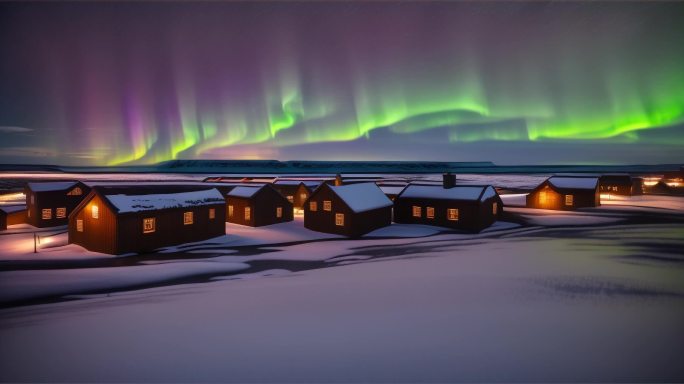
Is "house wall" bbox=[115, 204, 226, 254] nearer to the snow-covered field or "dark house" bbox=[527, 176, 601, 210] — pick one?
the snow-covered field

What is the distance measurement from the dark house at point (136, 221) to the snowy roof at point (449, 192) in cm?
2151

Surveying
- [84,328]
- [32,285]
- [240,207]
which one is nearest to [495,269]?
[84,328]

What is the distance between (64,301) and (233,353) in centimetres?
960

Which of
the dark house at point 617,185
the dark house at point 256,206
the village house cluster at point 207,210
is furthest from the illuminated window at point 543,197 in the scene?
the dark house at point 256,206

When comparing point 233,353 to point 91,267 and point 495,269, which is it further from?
point 91,267

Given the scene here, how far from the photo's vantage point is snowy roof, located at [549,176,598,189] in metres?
50.6

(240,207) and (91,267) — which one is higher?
(240,207)

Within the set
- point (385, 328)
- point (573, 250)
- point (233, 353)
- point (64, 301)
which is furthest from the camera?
point (573, 250)

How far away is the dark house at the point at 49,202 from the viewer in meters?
35.7

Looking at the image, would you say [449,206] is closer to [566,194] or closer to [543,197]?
[543,197]

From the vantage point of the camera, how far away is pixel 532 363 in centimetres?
850

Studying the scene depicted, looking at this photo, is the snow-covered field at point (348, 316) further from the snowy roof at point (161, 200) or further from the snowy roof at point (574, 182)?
the snowy roof at point (574, 182)

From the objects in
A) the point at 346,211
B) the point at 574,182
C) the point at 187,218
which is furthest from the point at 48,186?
the point at 574,182

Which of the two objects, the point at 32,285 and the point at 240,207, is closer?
the point at 32,285
